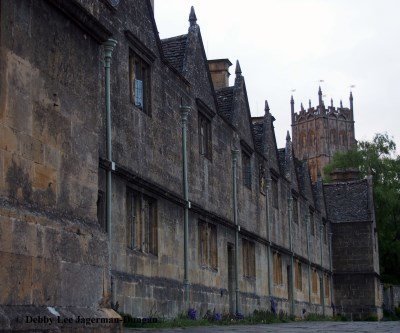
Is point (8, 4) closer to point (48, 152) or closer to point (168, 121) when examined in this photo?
point (48, 152)

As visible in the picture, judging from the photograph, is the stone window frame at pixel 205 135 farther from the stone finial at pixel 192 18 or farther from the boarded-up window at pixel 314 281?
the boarded-up window at pixel 314 281

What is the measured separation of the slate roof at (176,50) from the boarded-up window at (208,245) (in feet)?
13.6

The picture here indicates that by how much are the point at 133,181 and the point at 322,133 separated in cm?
11741

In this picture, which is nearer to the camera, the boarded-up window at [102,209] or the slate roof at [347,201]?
the boarded-up window at [102,209]

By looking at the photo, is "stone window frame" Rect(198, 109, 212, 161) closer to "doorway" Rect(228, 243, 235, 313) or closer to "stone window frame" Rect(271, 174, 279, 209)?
"doorway" Rect(228, 243, 235, 313)

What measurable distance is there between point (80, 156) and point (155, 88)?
7.69 meters

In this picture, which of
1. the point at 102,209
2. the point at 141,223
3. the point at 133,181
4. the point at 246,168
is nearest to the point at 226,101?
the point at 246,168

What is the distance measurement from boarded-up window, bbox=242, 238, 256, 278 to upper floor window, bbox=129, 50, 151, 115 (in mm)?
8671

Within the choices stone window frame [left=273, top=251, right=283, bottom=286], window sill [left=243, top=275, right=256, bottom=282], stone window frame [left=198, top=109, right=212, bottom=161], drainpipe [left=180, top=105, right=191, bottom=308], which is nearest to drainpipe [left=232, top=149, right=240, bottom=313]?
window sill [left=243, top=275, right=256, bottom=282]

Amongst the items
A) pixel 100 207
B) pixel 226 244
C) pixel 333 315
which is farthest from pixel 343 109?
pixel 100 207

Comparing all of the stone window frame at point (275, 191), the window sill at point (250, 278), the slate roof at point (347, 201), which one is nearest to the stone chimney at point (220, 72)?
the stone window frame at point (275, 191)

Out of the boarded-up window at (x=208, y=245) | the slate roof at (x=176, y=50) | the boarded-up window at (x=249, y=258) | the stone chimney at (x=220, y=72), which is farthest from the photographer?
the stone chimney at (x=220, y=72)

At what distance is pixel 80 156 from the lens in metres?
8.86

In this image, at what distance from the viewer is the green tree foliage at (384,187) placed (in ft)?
165
